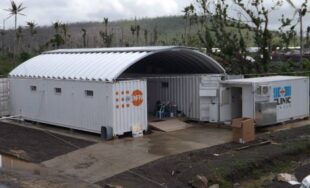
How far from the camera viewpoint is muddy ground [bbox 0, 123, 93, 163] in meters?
16.6

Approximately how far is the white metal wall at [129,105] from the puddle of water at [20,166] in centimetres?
384

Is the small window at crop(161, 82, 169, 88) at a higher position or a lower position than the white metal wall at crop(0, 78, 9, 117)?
higher

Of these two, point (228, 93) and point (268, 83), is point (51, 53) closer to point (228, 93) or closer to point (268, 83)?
point (228, 93)

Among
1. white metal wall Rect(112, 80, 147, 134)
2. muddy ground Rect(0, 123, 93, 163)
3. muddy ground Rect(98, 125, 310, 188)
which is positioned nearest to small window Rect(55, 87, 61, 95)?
muddy ground Rect(0, 123, 93, 163)

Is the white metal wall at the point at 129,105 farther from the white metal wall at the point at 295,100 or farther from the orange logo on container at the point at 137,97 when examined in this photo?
the white metal wall at the point at 295,100

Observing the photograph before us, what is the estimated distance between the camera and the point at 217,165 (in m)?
14.2

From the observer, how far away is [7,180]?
12430 mm

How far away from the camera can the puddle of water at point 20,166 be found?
575 inches

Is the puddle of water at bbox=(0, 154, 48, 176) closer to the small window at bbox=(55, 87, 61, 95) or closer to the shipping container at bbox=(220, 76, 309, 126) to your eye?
the small window at bbox=(55, 87, 61, 95)

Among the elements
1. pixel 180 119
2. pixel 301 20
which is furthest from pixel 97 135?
pixel 301 20

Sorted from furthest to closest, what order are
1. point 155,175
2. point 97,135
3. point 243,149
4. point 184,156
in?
point 97,135, point 243,149, point 184,156, point 155,175

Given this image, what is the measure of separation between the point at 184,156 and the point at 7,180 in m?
5.53

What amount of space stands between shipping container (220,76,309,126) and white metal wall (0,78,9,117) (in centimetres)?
1087

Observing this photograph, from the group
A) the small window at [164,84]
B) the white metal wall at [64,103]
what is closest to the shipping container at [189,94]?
the small window at [164,84]
